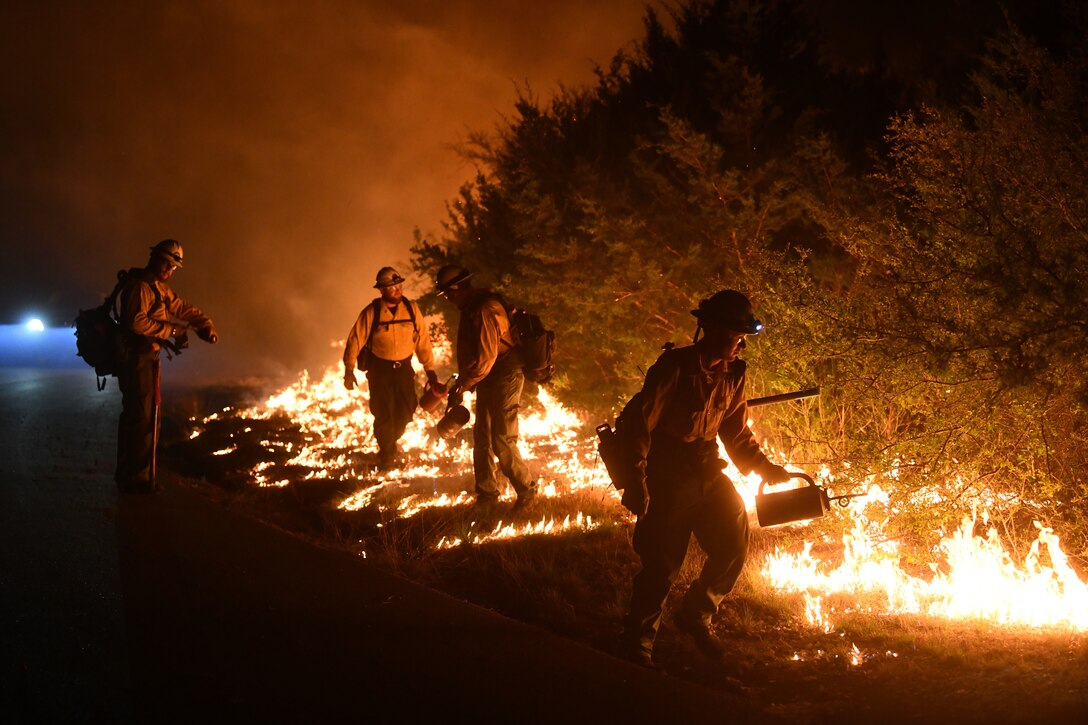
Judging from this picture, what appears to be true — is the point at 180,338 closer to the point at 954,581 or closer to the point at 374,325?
the point at 374,325

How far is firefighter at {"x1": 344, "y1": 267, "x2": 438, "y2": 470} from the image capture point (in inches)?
345

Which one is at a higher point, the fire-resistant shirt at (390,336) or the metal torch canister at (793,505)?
the fire-resistant shirt at (390,336)

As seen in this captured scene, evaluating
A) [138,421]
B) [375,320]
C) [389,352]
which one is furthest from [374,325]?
[138,421]

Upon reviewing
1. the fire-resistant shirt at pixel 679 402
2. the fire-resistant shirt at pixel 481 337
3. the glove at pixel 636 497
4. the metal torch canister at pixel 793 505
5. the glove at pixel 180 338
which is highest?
the glove at pixel 180 338

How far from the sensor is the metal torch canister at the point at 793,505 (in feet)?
15.3

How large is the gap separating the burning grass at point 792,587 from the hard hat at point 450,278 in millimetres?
1844

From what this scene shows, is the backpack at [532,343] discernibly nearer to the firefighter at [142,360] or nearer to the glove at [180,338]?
the firefighter at [142,360]

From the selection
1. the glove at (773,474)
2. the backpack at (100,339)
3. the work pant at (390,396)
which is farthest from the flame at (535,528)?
the backpack at (100,339)

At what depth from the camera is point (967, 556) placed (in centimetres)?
529

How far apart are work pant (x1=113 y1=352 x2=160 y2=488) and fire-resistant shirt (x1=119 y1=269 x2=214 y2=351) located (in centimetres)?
20

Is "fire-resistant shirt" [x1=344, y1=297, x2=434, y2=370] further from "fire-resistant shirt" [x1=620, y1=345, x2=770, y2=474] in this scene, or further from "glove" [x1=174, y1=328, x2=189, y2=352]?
"fire-resistant shirt" [x1=620, y1=345, x2=770, y2=474]

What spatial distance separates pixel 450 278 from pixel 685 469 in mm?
3324

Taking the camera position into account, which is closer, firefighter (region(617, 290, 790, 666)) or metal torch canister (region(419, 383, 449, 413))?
firefighter (region(617, 290, 790, 666))

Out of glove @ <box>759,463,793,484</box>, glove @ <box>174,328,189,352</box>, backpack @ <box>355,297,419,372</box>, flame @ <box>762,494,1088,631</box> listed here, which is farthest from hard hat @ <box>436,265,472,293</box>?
glove @ <box>759,463,793,484</box>
